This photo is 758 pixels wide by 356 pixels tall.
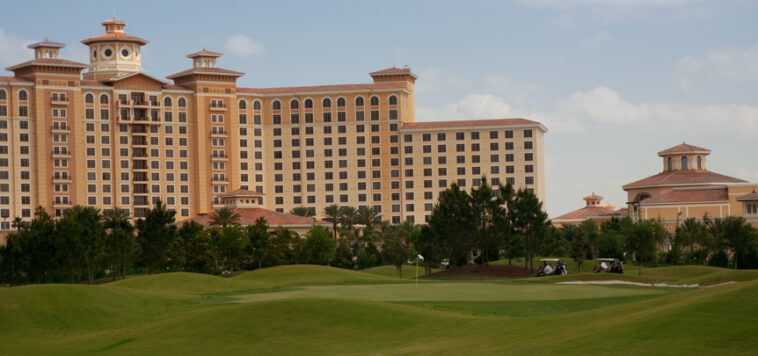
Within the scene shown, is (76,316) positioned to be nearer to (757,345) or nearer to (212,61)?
(757,345)

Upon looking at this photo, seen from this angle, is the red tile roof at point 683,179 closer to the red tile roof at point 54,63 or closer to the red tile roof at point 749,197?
the red tile roof at point 749,197

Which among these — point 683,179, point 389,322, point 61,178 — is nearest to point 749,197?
point 683,179

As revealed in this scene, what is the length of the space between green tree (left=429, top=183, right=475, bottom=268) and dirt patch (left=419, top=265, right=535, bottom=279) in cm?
295

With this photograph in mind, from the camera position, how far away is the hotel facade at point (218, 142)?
177 meters

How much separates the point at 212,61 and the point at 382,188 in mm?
38306

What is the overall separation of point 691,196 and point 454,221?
215 feet

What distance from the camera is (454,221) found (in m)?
105

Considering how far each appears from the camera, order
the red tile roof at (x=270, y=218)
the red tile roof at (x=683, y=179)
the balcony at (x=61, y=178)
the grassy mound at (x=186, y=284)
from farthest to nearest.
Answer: the balcony at (x=61, y=178) < the red tile roof at (x=683, y=179) < the red tile roof at (x=270, y=218) < the grassy mound at (x=186, y=284)

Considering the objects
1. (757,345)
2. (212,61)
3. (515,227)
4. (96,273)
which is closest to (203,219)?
(212,61)

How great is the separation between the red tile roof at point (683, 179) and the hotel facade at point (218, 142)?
65.8 ft

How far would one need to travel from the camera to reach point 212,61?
628ft

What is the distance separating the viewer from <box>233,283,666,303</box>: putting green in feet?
184

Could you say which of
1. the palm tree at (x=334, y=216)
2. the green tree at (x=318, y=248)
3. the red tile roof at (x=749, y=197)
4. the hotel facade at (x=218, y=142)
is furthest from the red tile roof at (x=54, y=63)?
the red tile roof at (x=749, y=197)

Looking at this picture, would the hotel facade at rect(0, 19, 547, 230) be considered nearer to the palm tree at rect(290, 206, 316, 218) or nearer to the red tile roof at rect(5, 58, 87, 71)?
the red tile roof at rect(5, 58, 87, 71)
